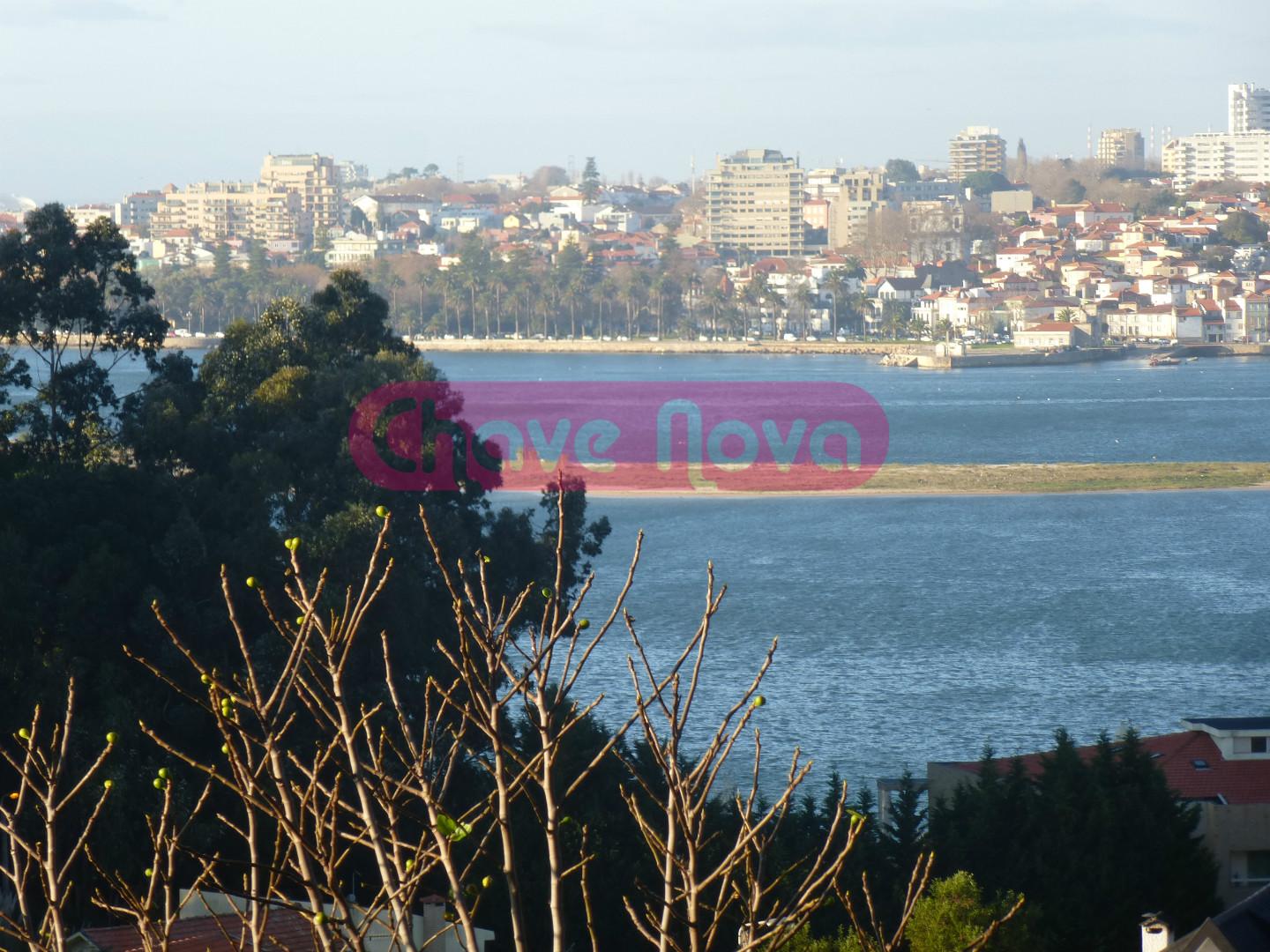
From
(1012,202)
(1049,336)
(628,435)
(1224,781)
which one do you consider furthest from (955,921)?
(1012,202)

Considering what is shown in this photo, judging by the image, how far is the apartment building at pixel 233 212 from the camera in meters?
109

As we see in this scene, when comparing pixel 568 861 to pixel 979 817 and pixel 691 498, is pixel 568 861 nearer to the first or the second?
pixel 979 817

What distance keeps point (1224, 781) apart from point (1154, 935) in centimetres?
303

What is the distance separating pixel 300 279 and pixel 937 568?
67183mm

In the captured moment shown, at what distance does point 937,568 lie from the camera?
776 inches

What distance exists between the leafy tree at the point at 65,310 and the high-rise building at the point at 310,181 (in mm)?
100576

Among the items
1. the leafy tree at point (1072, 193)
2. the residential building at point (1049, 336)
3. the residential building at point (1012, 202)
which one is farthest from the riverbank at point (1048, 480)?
the leafy tree at point (1072, 193)

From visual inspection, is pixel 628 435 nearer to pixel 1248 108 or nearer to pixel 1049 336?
pixel 1049 336

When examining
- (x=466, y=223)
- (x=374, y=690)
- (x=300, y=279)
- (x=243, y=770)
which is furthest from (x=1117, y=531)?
(x=466, y=223)

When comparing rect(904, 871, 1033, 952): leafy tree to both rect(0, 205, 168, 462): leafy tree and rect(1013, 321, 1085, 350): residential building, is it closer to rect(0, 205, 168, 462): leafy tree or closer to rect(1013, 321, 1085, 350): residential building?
rect(0, 205, 168, 462): leafy tree

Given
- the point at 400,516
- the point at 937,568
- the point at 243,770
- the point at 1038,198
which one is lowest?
the point at 937,568

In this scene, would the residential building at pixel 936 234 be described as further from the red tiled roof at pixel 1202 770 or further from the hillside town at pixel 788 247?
the red tiled roof at pixel 1202 770

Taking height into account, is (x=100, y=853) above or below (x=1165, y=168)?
below

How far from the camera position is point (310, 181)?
118125mm
